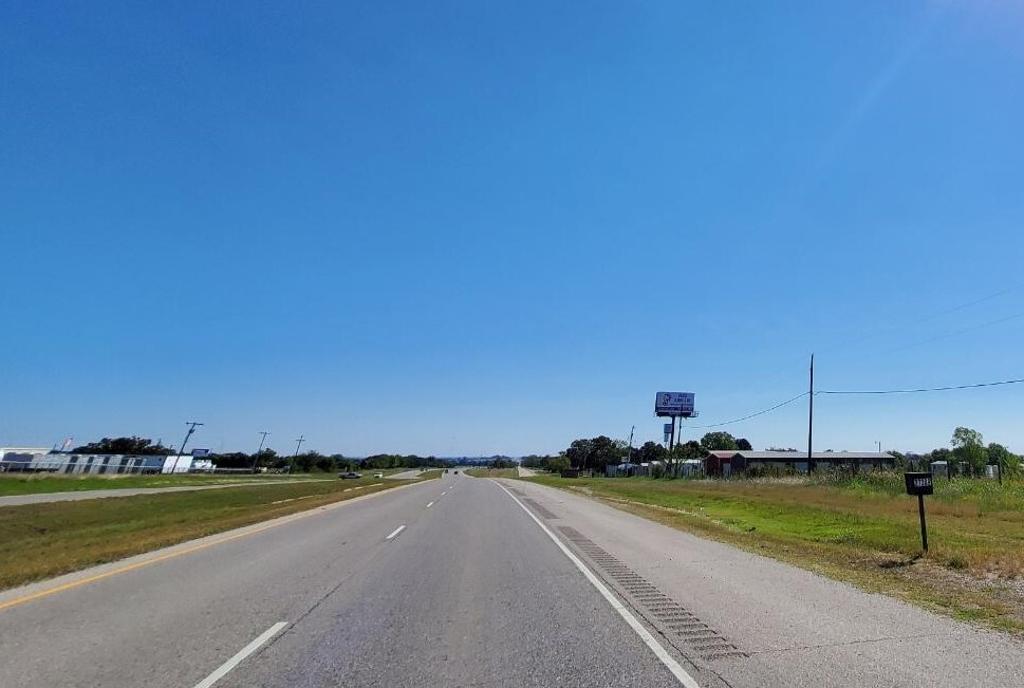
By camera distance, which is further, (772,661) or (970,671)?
(772,661)

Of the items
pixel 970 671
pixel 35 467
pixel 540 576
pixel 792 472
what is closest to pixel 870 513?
pixel 540 576

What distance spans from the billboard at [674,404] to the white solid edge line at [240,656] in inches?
4454

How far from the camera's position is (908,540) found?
15.8m

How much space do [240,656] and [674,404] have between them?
11481cm

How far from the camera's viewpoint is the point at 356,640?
6.73m

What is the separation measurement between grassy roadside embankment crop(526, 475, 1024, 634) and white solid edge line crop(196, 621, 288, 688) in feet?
26.4

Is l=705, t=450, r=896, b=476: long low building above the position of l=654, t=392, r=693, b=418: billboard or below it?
below

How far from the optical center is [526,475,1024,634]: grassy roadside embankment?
374 inches

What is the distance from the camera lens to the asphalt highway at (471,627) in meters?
5.58

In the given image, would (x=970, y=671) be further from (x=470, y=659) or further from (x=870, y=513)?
(x=870, y=513)

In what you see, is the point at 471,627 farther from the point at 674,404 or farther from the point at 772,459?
the point at 772,459

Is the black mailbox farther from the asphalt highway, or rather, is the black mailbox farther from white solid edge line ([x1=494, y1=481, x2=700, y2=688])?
white solid edge line ([x1=494, y1=481, x2=700, y2=688])

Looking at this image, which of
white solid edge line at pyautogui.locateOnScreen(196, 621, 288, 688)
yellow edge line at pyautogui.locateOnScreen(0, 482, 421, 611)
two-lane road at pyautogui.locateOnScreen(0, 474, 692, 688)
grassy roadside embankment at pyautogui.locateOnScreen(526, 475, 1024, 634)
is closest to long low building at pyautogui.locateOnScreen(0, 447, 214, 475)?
yellow edge line at pyautogui.locateOnScreen(0, 482, 421, 611)

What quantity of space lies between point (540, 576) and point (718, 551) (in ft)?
18.9
